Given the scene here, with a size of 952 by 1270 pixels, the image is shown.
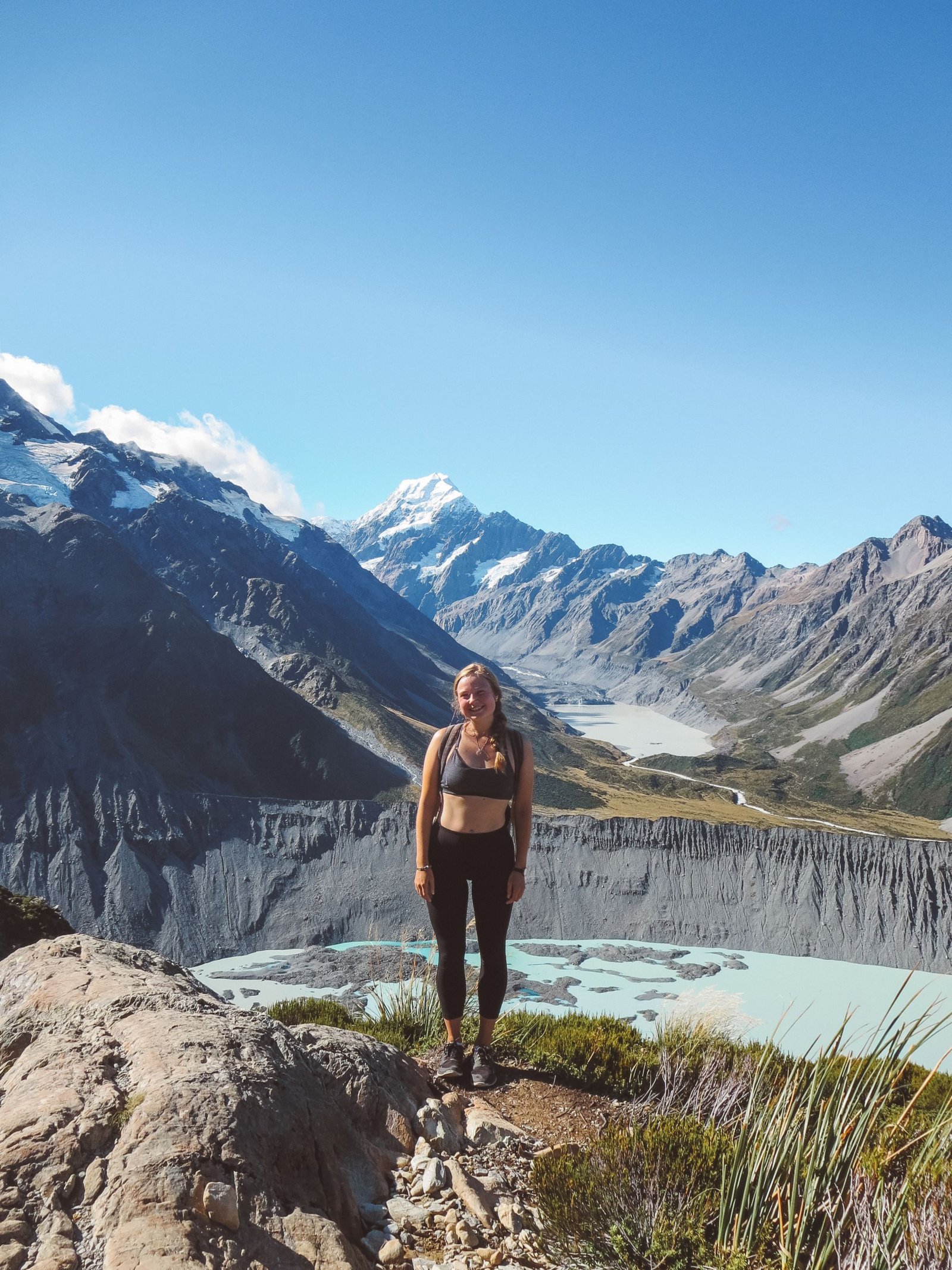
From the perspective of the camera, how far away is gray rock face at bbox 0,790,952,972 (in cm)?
4784

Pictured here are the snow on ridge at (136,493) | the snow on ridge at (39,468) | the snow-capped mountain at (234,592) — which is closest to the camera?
the snow-capped mountain at (234,592)

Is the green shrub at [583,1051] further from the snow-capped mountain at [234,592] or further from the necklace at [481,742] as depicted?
the snow-capped mountain at [234,592]

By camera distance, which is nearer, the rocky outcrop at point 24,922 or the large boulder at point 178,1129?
the large boulder at point 178,1129

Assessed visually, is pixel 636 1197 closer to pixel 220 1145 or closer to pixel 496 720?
pixel 220 1145

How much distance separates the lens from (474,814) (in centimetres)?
Answer: 603

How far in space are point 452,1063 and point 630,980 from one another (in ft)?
140

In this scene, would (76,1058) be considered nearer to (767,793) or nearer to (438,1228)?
(438,1228)

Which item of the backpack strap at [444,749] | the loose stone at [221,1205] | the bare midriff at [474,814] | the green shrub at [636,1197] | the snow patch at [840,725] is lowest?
the green shrub at [636,1197]

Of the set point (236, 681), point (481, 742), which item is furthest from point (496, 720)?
point (236, 681)

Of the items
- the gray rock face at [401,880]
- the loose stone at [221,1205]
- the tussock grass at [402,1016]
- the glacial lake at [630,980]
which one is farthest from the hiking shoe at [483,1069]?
the gray rock face at [401,880]

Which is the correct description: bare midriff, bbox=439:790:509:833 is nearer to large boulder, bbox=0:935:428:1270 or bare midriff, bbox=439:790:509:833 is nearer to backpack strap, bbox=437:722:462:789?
backpack strap, bbox=437:722:462:789

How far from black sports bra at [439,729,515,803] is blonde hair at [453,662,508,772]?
0.07 metres

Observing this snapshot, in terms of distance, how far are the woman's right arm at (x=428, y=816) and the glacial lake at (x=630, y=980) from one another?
33.4m

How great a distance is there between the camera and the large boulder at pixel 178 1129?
3.10 meters
